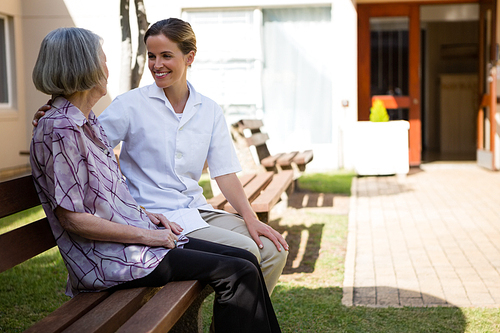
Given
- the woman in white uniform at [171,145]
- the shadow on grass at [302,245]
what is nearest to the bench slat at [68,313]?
the woman in white uniform at [171,145]

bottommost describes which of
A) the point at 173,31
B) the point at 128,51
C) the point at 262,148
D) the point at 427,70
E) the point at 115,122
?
the point at 262,148

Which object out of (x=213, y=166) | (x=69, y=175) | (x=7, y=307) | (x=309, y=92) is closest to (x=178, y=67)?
(x=213, y=166)

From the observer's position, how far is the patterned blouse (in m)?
1.96

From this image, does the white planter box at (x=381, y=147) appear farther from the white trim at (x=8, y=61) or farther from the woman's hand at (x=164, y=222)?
the woman's hand at (x=164, y=222)

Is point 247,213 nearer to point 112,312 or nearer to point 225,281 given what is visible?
point 225,281

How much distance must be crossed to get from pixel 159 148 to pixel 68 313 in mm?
864

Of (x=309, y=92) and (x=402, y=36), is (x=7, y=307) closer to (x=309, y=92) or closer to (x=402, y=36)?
(x=309, y=92)

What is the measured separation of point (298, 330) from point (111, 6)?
27.9ft

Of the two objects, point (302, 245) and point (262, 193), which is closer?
point (262, 193)

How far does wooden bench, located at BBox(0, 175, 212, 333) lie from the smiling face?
2.34 feet

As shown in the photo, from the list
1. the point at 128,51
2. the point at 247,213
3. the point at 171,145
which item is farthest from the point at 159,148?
the point at 128,51

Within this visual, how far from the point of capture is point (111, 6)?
1034cm

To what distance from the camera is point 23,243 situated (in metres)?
2.20

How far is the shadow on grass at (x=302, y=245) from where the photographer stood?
4.34 m
